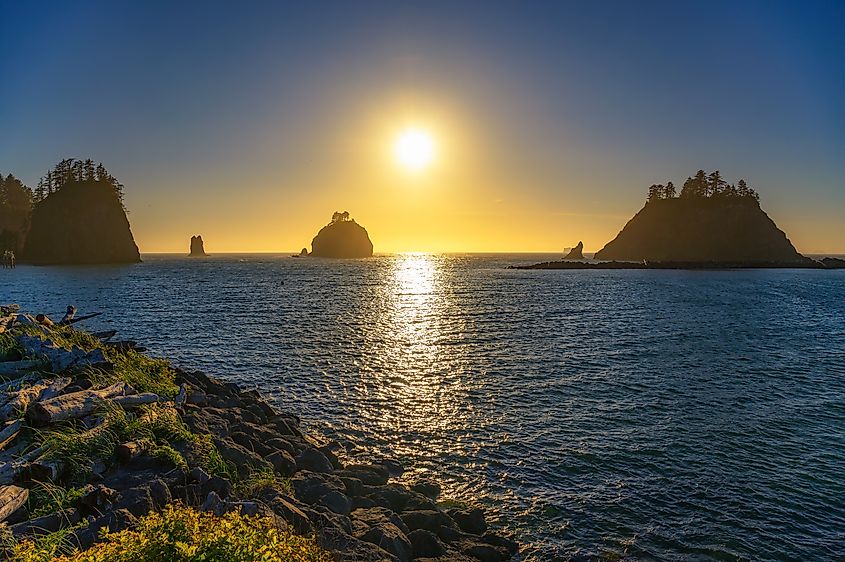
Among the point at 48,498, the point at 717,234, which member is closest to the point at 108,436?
the point at 48,498

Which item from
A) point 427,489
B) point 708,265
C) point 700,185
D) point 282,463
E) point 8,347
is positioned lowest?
point 427,489

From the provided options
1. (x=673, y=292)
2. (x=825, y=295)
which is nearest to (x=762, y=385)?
(x=673, y=292)

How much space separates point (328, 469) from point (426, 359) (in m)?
19.9

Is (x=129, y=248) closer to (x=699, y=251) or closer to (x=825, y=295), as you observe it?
(x=825, y=295)

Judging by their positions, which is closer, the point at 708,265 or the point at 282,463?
the point at 282,463

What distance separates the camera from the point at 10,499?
8.17 meters

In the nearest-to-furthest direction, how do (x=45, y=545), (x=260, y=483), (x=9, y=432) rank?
1. (x=45, y=545)
2. (x=9, y=432)
3. (x=260, y=483)

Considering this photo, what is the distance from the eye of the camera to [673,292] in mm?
82438

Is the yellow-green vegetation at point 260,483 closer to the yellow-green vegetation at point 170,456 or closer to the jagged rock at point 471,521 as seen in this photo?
the yellow-green vegetation at point 170,456

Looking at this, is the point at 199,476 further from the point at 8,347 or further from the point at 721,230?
the point at 721,230

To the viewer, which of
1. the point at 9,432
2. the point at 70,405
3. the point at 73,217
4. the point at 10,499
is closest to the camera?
the point at 10,499

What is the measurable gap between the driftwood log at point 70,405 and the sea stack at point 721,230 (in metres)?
188

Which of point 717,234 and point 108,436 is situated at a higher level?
point 717,234

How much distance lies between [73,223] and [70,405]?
6802 inches
